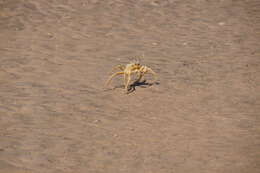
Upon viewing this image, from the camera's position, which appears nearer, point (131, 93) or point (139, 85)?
point (131, 93)

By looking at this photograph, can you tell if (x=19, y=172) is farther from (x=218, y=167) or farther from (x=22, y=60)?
(x=22, y=60)

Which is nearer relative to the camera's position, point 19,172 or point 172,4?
point 19,172

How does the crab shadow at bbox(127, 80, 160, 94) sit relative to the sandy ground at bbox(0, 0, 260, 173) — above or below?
below

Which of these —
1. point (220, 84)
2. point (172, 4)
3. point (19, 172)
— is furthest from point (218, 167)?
point (172, 4)

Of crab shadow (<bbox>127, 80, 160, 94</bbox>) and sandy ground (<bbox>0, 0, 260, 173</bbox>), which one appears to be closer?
sandy ground (<bbox>0, 0, 260, 173</bbox>)

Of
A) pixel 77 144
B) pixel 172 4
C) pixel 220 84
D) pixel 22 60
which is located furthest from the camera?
pixel 172 4

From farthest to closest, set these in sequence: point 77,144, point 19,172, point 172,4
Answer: point 172,4, point 77,144, point 19,172

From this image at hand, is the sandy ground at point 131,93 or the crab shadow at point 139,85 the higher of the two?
the sandy ground at point 131,93

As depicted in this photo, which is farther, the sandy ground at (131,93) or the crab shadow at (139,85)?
the crab shadow at (139,85)
